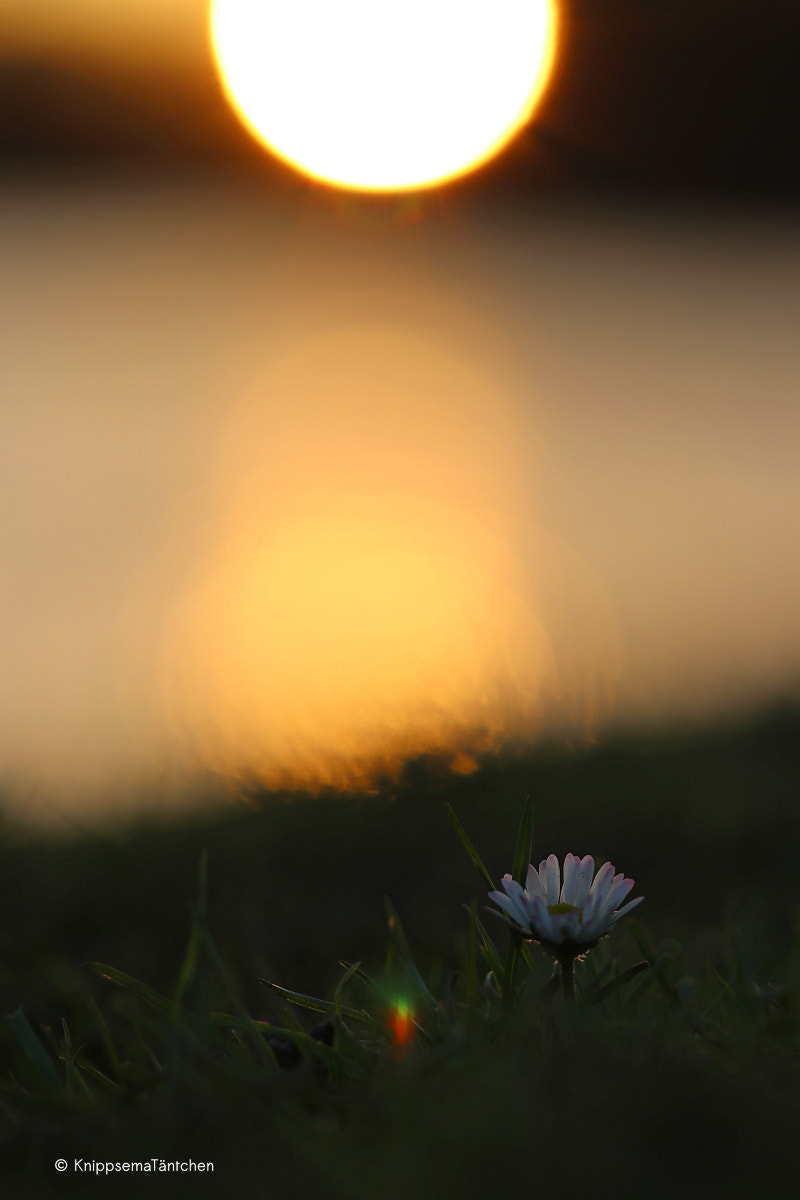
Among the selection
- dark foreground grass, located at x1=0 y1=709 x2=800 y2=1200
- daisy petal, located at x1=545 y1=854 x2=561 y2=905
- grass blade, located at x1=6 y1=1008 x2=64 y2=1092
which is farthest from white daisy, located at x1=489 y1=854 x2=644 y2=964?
grass blade, located at x1=6 y1=1008 x2=64 y2=1092

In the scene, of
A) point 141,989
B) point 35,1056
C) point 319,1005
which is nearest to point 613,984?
point 319,1005

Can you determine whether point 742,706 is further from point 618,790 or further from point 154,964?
point 154,964

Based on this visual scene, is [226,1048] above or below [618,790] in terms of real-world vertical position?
below

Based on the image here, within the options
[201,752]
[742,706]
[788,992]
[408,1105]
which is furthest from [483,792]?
[408,1105]

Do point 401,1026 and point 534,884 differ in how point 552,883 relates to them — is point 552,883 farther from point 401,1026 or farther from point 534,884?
point 401,1026

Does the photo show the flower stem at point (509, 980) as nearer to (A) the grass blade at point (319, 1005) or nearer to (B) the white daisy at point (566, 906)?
(B) the white daisy at point (566, 906)

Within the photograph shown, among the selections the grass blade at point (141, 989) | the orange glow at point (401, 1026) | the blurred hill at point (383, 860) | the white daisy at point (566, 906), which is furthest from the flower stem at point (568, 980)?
the blurred hill at point (383, 860)
